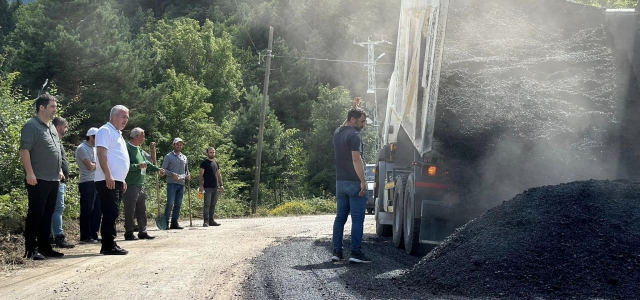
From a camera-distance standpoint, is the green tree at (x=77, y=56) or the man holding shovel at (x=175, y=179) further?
the green tree at (x=77, y=56)

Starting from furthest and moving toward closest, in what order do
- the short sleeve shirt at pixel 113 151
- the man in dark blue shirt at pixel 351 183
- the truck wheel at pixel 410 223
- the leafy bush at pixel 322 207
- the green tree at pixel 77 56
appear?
the leafy bush at pixel 322 207 → the green tree at pixel 77 56 → the truck wheel at pixel 410 223 → the short sleeve shirt at pixel 113 151 → the man in dark blue shirt at pixel 351 183

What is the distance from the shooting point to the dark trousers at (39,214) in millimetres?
8844

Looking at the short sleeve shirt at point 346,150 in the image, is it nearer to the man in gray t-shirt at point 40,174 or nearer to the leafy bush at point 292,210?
the man in gray t-shirt at point 40,174

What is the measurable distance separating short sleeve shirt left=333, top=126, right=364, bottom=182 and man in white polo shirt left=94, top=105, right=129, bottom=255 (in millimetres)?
2611

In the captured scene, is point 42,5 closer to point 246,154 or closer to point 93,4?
point 93,4

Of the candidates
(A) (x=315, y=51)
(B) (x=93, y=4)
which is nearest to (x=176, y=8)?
(A) (x=315, y=51)

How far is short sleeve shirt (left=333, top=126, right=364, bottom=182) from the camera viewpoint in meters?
9.39

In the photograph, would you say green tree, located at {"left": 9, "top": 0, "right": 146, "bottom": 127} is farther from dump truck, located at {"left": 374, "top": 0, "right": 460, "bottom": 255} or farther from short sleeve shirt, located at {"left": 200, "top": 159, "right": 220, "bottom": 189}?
dump truck, located at {"left": 374, "top": 0, "right": 460, "bottom": 255}

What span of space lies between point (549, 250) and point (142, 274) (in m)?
3.76

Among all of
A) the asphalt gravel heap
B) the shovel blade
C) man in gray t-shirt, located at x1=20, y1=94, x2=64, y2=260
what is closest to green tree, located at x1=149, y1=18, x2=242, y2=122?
the shovel blade

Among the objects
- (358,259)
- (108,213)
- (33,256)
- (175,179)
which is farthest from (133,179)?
(358,259)

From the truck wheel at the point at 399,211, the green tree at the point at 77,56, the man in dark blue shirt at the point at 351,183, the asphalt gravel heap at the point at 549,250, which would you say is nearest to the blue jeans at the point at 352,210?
the man in dark blue shirt at the point at 351,183

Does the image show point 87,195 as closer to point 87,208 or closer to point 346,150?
point 87,208

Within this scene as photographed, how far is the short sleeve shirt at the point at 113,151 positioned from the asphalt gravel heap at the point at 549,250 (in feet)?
13.3
